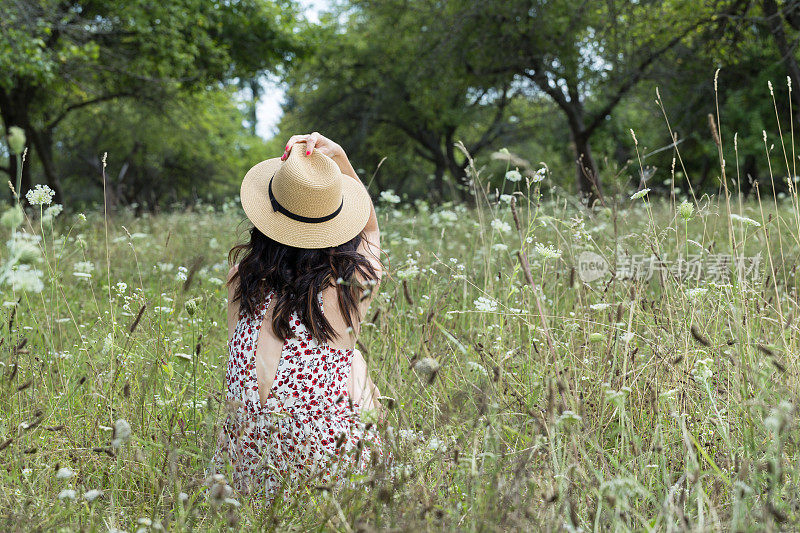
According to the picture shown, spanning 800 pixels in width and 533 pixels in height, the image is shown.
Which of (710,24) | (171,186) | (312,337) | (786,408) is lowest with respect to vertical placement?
(171,186)

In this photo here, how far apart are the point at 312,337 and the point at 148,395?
34.0 inches

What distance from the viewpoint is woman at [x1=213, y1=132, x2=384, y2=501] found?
7.64 feet

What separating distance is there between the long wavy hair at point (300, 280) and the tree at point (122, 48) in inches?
288

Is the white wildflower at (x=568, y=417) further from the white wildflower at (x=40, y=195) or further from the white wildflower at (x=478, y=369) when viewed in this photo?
the white wildflower at (x=40, y=195)

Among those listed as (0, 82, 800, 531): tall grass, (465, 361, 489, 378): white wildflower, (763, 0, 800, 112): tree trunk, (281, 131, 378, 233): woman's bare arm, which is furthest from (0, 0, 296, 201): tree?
(763, 0, 800, 112): tree trunk

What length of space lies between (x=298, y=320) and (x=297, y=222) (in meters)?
0.38

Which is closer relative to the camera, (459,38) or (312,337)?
(312,337)

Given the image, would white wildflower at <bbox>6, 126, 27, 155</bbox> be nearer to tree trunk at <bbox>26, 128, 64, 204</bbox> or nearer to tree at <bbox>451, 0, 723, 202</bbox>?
tree at <bbox>451, 0, 723, 202</bbox>

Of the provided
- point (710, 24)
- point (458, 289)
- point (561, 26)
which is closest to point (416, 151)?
point (561, 26)

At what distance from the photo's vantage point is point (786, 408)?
58.4 inches

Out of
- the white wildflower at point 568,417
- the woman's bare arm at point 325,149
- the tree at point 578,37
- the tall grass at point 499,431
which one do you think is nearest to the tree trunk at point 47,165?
the tree at point 578,37

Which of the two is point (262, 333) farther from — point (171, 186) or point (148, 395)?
point (171, 186)

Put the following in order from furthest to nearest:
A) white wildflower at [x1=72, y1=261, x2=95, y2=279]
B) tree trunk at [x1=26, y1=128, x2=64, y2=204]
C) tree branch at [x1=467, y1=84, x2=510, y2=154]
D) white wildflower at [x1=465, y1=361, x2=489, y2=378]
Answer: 1. tree branch at [x1=467, y1=84, x2=510, y2=154]
2. tree trunk at [x1=26, y1=128, x2=64, y2=204]
3. white wildflower at [x1=72, y1=261, x2=95, y2=279]
4. white wildflower at [x1=465, y1=361, x2=489, y2=378]

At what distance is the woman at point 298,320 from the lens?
7.64 feet
